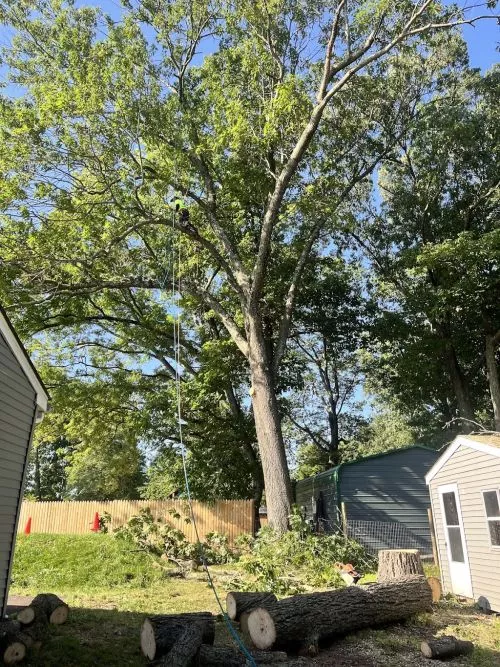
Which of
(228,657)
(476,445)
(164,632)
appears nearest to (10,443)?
(164,632)

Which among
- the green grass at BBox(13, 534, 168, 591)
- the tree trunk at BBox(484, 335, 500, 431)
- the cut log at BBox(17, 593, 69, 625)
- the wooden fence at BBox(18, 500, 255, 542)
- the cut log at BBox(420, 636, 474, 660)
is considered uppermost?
the tree trunk at BBox(484, 335, 500, 431)

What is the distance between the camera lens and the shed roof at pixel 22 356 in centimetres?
683

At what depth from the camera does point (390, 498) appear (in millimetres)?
15188

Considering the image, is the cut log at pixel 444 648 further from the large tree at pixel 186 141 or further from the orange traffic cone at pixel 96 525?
the orange traffic cone at pixel 96 525

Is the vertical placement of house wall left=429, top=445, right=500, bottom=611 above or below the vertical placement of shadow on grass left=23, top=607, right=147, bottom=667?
above

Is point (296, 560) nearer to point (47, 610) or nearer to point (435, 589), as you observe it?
point (435, 589)

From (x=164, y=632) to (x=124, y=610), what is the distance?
2801 millimetres

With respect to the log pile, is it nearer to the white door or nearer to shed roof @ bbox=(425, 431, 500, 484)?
the white door

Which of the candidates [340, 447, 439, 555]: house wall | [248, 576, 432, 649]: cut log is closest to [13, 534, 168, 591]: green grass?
[248, 576, 432, 649]: cut log

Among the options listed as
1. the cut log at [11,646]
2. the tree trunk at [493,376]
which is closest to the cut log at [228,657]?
the cut log at [11,646]

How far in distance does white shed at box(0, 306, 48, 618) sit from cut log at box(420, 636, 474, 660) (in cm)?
494

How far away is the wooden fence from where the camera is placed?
1652 centimetres

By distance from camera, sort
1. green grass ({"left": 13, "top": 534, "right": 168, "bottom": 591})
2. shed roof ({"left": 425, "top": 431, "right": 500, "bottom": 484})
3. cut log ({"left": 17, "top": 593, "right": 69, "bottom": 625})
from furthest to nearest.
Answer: green grass ({"left": 13, "top": 534, "right": 168, "bottom": 591})
shed roof ({"left": 425, "top": 431, "right": 500, "bottom": 484})
cut log ({"left": 17, "top": 593, "right": 69, "bottom": 625})

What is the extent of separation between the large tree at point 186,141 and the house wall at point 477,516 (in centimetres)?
436
